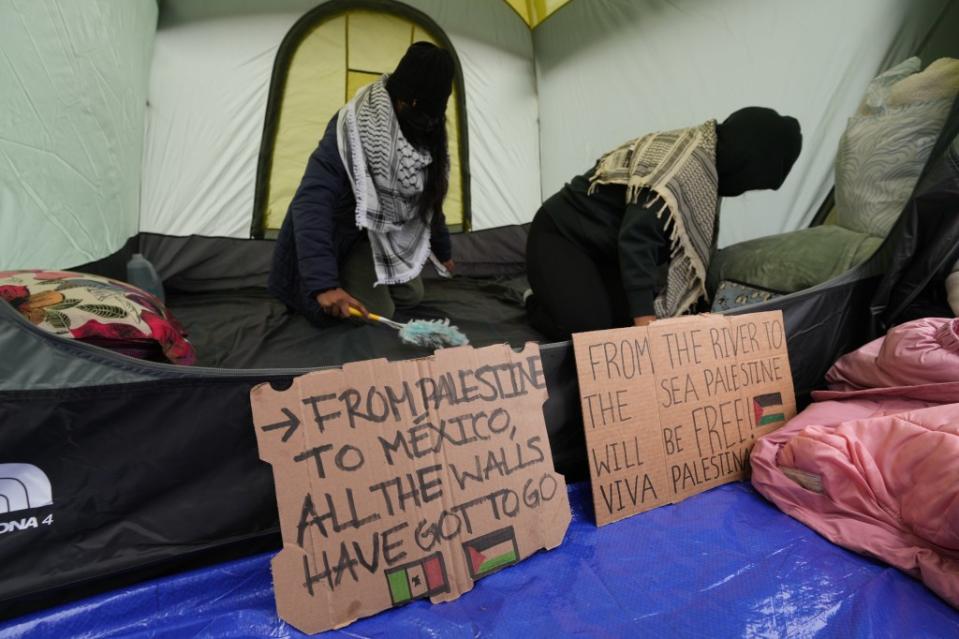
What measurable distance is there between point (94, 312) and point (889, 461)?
1140 millimetres

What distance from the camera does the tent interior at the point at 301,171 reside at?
61 cm

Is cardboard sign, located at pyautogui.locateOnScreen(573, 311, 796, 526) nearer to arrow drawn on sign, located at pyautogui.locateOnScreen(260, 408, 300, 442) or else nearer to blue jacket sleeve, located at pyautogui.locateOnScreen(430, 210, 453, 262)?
arrow drawn on sign, located at pyautogui.locateOnScreen(260, 408, 300, 442)

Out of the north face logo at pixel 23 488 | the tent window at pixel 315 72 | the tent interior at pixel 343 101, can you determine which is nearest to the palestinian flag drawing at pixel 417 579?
the north face logo at pixel 23 488

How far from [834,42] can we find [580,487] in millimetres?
1313

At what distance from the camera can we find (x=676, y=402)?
0.83 meters

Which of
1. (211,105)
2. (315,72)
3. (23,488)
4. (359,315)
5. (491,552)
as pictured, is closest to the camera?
(23,488)

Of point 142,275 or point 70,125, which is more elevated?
point 70,125

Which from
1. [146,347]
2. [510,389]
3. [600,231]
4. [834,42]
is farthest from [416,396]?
[834,42]

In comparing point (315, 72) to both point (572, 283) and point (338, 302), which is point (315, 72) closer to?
point (338, 302)

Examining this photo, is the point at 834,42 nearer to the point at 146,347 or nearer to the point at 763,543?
the point at 763,543

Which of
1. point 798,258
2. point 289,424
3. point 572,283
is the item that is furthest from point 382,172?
point 798,258

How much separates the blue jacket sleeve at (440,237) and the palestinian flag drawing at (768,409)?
943 millimetres

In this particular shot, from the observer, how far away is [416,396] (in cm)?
66

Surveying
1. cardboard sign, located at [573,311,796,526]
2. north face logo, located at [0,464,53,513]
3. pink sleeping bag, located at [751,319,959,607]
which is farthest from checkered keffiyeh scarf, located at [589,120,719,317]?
north face logo, located at [0,464,53,513]
